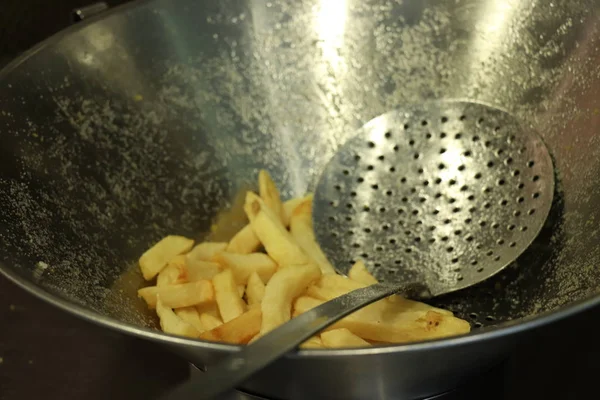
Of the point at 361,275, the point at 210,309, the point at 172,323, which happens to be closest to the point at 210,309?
the point at 210,309

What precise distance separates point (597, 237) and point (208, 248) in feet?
1.77

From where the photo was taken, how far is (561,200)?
88 cm

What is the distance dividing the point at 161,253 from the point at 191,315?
0.12 meters

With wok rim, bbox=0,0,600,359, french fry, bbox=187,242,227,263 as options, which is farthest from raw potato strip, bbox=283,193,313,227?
wok rim, bbox=0,0,600,359

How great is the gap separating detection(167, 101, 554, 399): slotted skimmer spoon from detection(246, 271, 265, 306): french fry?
13cm

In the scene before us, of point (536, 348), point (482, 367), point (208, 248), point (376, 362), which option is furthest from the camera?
point (208, 248)

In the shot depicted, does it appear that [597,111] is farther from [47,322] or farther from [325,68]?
[47,322]

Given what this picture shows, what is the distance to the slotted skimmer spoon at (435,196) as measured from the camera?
880 mm

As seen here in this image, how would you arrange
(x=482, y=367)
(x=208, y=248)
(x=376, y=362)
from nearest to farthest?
1. (x=376, y=362)
2. (x=482, y=367)
3. (x=208, y=248)

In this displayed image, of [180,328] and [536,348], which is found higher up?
[180,328]

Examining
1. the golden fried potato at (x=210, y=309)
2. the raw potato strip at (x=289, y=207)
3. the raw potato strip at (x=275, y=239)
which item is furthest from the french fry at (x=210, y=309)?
the raw potato strip at (x=289, y=207)

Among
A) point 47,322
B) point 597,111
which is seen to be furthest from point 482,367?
point 47,322

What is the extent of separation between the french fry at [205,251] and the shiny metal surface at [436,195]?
155 mm

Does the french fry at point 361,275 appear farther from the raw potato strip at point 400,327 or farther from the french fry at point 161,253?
the french fry at point 161,253
